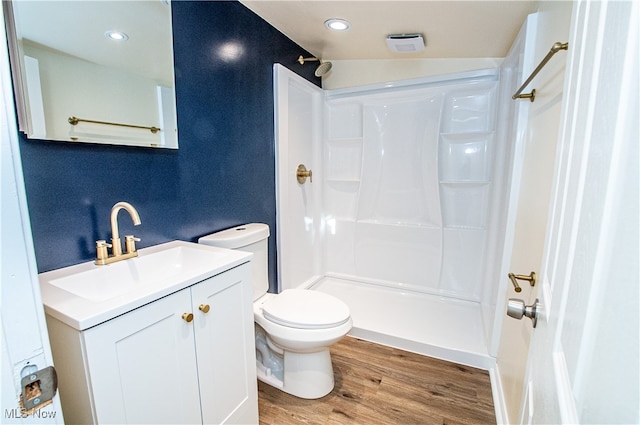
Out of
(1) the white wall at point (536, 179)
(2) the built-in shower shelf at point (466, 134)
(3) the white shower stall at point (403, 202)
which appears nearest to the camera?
(1) the white wall at point (536, 179)

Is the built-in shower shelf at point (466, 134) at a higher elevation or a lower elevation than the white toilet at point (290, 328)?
higher

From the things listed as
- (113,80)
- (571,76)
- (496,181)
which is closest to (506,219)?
(496,181)

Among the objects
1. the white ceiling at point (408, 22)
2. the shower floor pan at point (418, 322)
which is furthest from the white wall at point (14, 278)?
the shower floor pan at point (418, 322)

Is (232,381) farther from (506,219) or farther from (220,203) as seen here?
(506,219)

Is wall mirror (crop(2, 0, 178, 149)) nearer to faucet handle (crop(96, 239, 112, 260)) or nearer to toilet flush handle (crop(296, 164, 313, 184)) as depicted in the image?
faucet handle (crop(96, 239, 112, 260))

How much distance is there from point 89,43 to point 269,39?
114 cm

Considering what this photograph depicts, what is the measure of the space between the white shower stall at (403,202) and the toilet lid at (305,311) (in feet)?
1.89

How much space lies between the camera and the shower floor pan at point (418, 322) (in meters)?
1.94

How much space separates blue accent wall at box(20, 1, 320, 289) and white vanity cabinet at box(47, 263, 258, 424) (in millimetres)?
442

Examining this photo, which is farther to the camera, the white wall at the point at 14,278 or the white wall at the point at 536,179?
the white wall at the point at 536,179

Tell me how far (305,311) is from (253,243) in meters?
0.47

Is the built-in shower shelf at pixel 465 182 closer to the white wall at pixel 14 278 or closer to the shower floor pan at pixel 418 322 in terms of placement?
the shower floor pan at pixel 418 322

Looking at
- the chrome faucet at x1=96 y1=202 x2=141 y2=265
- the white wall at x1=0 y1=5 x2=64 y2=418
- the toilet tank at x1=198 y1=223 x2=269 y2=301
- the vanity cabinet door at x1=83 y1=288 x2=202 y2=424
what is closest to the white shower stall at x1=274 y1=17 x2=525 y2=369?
the toilet tank at x1=198 y1=223 x2=269 y2=301

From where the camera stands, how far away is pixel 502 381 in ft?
5.15
